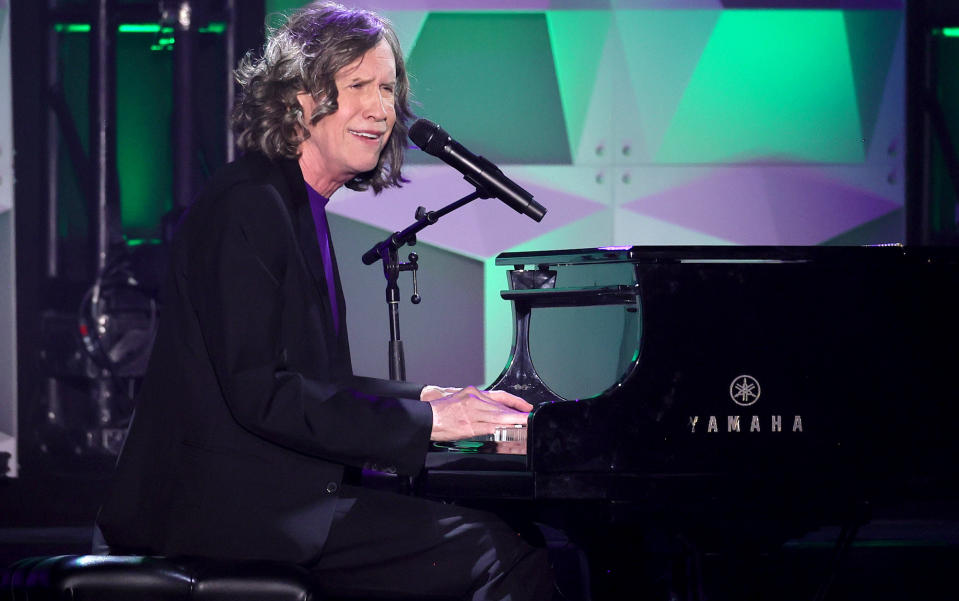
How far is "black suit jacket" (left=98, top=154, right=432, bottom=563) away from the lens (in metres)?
1.80

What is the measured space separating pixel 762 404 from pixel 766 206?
2.87 meters

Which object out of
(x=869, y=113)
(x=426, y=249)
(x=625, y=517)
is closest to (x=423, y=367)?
(x=426, y=249)

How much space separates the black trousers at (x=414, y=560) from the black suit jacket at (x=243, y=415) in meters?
0.08

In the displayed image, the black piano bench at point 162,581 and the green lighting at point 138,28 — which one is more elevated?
the green lighting at point 138,28

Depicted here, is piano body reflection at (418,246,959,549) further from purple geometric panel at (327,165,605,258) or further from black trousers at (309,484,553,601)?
purple geometric panel at (327,165,605,258)

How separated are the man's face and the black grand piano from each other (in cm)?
55

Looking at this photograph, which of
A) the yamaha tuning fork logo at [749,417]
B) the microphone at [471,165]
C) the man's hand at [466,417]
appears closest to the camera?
the man's hand at [466,417]

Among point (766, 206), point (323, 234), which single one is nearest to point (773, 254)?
point (323, 234)

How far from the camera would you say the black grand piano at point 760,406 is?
1957 mm

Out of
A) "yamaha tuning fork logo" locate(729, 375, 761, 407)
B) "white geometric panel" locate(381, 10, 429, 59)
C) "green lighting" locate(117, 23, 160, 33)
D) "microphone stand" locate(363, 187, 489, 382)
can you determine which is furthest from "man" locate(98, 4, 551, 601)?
"green lighting" locate(117, 23, 160, 33)

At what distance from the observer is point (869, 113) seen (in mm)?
4738

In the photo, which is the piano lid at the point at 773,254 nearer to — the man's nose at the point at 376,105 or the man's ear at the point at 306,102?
the man's nose at the point at 376,105

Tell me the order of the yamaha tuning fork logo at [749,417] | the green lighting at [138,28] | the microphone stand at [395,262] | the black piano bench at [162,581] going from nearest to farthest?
the black piano bench at [162,581]
the yamaha tuning fork logo at [749,417]
the microphone stand at [395,262]
the green lighting at [138,28]

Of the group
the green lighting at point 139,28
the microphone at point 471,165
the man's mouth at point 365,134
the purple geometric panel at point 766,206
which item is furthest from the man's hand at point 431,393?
the green lighting at point 139,28
